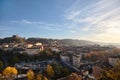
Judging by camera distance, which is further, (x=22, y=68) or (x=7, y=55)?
(x=7, y=55)

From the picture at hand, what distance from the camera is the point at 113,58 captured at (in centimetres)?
2127

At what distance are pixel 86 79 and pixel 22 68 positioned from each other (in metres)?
8.51

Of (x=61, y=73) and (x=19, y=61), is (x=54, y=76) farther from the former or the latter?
(x=19, y=61)

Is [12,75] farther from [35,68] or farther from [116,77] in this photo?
[116,77]

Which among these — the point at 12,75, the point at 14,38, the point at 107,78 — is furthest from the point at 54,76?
the point at 14,38

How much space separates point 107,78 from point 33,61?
18.5 meters

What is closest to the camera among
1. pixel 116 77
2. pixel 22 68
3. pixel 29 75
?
pixel 116 77

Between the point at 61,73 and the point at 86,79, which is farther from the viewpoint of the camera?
the point at 61,73

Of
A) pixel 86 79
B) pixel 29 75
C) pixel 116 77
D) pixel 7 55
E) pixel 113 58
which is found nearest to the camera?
pixel 116 77

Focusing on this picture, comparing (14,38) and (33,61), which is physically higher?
(14,38)

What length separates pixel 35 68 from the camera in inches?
784

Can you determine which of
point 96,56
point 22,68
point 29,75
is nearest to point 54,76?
point 29,75

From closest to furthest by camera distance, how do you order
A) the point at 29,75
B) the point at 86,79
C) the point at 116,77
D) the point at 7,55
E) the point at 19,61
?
the point at 116,77 → the point at 86,79 → the point at 29,75 → the point at 19,61 → the point at 7,55

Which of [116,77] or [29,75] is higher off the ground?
[116,77]
